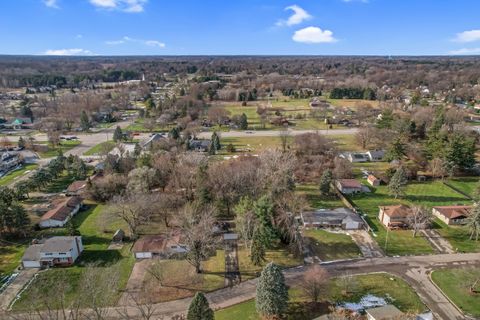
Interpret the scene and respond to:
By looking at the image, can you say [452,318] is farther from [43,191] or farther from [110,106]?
[110,106]

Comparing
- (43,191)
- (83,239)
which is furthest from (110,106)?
(83,239)

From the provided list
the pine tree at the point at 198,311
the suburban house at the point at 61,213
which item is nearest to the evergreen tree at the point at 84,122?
the suburban house at the point at 61,213

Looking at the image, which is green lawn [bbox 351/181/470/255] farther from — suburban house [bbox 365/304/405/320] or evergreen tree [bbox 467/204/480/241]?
suburban house [bbox 365/304/405/320]

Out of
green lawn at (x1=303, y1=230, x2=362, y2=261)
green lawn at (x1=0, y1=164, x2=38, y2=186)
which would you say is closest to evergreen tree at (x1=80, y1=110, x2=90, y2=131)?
green lawn at (x1=0, y1=164, x2=38, y2=186)

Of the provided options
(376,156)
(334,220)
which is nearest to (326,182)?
(334,220)

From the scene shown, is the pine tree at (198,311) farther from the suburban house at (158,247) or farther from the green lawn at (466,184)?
the green lawn at (466,184)
